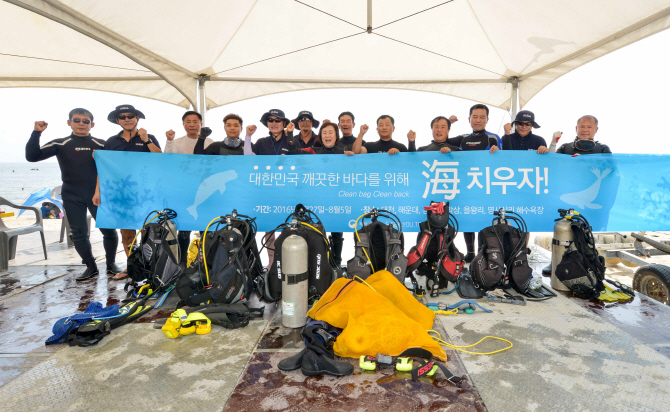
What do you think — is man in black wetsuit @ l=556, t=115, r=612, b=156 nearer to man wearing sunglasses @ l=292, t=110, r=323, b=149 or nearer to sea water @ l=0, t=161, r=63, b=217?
man wearing sunglasses @ l=292, t=110, r=323, b=149

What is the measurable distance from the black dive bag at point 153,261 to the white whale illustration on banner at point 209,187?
48cm

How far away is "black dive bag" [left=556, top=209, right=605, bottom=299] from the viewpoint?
11.6 ft

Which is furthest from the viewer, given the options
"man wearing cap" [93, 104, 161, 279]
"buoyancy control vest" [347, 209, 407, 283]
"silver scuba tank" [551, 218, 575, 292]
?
"man wearing cap" [93, 104, 161, 279]

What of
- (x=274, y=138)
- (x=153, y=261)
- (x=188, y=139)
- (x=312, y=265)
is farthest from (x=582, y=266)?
(x=188, y=139)

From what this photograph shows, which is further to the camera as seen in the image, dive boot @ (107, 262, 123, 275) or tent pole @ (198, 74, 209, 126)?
tent pole @ (198, 74, 209, 126)

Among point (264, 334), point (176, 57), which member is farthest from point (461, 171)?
point (176, 57)

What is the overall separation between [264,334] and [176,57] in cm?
453

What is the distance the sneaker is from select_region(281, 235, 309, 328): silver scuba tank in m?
3.06

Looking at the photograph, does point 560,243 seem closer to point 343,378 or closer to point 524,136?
point 524,136

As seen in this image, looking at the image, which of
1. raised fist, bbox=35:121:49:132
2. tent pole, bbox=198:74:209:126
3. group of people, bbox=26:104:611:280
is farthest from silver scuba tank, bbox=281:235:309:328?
tent pole, bbox=198:74:209:126

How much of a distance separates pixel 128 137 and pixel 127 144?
10cm

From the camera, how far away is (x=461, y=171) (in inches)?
167

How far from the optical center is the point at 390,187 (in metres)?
4.30

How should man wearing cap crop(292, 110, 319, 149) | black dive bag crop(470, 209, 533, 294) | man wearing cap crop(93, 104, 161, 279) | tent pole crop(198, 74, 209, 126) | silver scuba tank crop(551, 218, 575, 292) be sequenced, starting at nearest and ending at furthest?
black dive bag crop(470, 209, 533, 294)
silver scuba tank crop(551, 218, 575, 292)
man wearing cap crop(93, 104, 161, 279)
man wearing cap crop(292, 110, 319, 149)
tent pole crop(198, 74, 209, 126)
